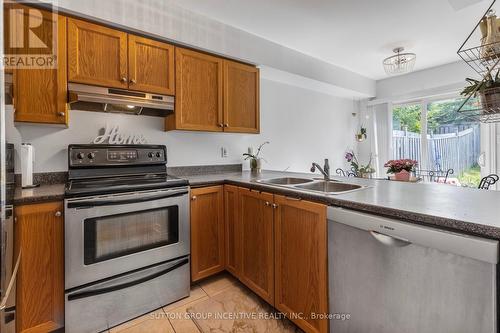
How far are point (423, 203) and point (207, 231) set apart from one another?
5.20 ft

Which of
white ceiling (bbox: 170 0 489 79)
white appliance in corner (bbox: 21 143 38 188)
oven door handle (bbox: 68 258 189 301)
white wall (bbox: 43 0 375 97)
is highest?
white ceiling (bbox: 170 0 489 79)

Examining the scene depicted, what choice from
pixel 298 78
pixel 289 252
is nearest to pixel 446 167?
pixel 298 78

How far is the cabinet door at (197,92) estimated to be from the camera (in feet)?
7.26

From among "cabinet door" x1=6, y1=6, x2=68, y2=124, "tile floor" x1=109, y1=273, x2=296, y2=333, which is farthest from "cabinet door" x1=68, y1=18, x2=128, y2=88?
"tile floor" x1=109, y1=273, x2=296, y2=333

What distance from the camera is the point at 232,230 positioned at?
2166 mm

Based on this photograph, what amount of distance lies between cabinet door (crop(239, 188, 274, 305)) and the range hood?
1.03 metres

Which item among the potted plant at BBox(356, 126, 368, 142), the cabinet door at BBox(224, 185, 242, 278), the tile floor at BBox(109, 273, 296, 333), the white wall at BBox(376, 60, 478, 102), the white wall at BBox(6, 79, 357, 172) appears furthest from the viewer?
the potted plant at BBox(356, 126, 368, 142)

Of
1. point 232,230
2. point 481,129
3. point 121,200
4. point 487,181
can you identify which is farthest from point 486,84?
point 481,129

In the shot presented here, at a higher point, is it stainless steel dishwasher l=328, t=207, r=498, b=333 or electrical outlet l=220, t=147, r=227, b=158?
electrical outlet l=220, t=147, r=227, b=158

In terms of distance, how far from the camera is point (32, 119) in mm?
1642

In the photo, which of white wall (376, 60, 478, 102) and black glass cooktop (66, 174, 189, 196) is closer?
black glass cooktop (66, 174, 189, 196)

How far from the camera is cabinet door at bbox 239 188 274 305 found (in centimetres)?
173

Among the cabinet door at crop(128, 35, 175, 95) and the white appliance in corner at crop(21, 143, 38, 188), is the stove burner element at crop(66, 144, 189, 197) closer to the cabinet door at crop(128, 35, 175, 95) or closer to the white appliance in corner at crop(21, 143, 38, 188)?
the white appliance in corner at crop(21, 143, 38, 188)

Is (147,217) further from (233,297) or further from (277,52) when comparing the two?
(277,52)
